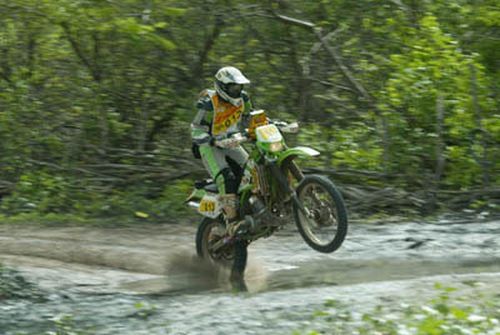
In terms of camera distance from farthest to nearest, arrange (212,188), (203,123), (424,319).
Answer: (212,188) → (203,123) → (424,319)

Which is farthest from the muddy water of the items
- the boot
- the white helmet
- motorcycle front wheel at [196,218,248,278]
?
the white helmet

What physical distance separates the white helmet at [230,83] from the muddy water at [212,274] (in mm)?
1802

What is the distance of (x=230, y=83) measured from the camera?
9.46 meters

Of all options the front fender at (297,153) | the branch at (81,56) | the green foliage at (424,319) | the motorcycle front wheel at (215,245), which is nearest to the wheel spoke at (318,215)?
the front fender at (297,153)

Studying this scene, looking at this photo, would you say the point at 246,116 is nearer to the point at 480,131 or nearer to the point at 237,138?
the point at 237,138

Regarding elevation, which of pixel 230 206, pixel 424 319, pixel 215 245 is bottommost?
pixel 215 245

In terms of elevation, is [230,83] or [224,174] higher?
[230,83]

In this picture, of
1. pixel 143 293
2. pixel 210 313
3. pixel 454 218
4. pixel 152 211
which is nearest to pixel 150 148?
pixel 152 211

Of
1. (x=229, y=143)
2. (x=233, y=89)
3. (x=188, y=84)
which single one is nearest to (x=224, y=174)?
(x=229, y=143)

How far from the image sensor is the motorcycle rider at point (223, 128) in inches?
375

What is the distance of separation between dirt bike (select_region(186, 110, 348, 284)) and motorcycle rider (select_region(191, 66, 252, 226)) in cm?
11

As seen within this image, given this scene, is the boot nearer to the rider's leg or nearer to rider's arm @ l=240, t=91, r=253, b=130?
the rider's leg

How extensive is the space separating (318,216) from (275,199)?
0.50m

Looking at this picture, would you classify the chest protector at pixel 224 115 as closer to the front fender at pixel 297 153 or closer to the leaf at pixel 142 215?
the front fender at pixel 297 153
